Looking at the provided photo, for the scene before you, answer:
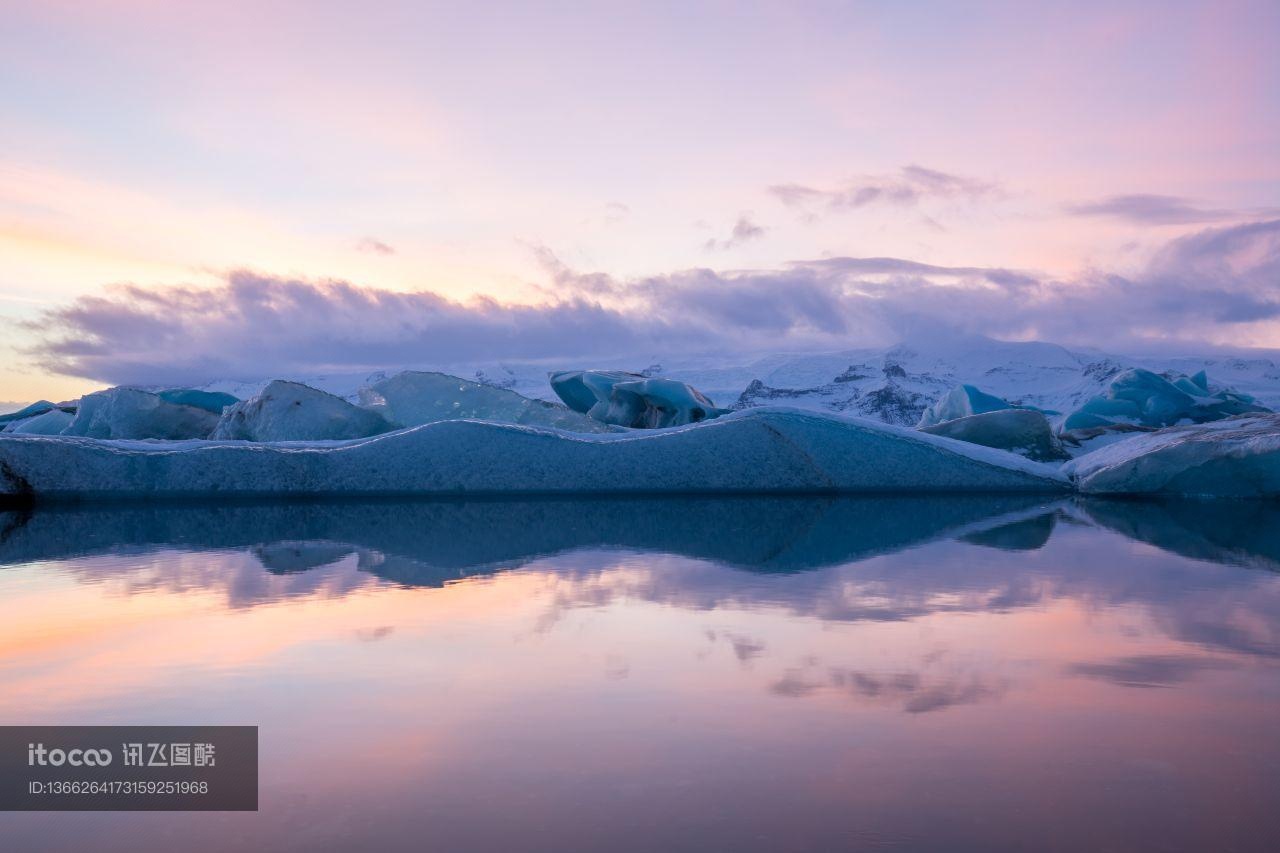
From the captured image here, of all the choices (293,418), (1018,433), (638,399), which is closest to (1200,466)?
(1018,433)

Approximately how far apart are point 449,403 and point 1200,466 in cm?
771

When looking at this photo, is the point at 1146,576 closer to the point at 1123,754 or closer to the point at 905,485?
the point at 1123,754

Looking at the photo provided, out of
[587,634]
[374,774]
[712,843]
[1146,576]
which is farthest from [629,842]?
[1146,576]

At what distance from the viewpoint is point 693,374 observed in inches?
2306

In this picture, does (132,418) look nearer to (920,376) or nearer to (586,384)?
(586,384)

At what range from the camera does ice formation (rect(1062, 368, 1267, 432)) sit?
1825cm

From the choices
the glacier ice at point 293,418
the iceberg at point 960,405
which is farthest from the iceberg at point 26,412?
the iceberg at point 960,405

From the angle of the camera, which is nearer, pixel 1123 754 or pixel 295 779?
pixel 295 779

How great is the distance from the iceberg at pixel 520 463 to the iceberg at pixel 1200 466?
1.18 meters

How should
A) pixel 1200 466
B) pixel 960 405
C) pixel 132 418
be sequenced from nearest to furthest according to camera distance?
1. pixel 1200 466
2. pixel 132 418
3. pixel 960 405

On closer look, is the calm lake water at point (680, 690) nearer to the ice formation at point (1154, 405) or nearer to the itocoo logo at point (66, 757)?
the itocoo logo at point (66, 757)

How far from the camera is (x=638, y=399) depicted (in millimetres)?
13508

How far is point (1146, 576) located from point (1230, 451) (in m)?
5.60

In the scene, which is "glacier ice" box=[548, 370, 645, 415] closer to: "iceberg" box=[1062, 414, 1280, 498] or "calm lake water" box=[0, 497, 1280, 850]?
"iceberg" box=[1062, 414, 1280, 498]
